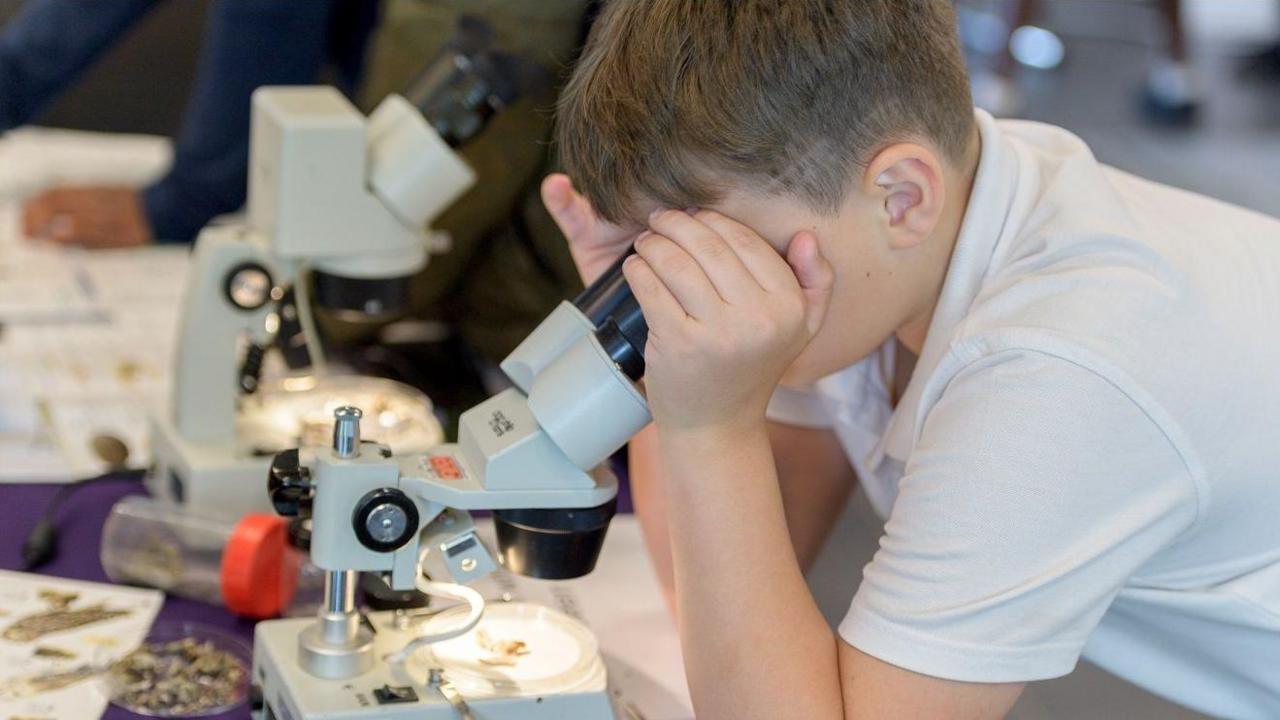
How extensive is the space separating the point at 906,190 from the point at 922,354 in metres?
0.16

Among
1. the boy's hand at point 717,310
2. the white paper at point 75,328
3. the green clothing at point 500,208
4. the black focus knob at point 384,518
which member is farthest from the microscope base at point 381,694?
the green clothing at point 500,208

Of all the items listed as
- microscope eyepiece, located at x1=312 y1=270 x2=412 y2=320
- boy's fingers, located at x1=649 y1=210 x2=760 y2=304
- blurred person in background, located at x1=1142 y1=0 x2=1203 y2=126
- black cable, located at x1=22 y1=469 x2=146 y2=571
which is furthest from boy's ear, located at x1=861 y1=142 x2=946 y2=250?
blurred person in background, located at x1=1142 y1=0 x2=1203 y2=126

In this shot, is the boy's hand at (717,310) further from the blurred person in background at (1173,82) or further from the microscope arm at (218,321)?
the blurred person in background at (1173,82)

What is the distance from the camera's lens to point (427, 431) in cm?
148

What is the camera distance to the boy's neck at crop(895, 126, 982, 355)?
1.12m

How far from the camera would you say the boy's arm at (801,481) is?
4.61 feet

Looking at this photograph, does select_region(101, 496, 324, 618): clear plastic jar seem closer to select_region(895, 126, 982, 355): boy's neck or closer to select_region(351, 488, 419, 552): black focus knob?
select_region(351, 488, 419, 552): black focus knob

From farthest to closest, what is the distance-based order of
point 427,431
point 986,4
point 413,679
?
1. point 986,4
2. point 427,431
3. point 413,679

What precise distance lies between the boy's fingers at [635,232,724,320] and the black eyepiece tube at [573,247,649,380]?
3cm

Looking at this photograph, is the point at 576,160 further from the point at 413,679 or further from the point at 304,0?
the point at 304,0

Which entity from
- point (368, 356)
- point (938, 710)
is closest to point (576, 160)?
point (938, 710)

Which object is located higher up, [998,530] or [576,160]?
[576,160]

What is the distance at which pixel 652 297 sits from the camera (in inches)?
38.8

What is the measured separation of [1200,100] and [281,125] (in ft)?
14.5
